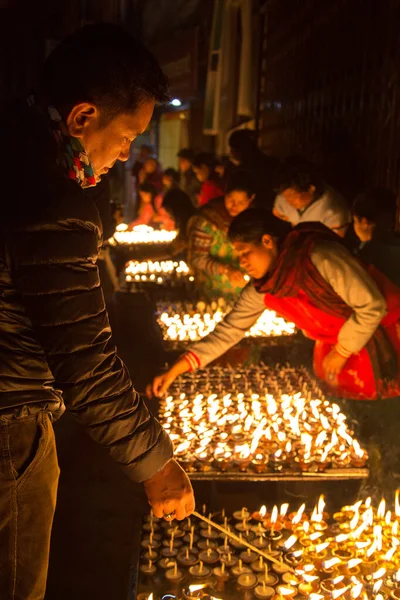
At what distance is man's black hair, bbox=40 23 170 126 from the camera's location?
2.08m

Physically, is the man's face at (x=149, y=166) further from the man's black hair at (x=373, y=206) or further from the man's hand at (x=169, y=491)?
the man's hand at (x=169, y=491)

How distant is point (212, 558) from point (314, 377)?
2113mm

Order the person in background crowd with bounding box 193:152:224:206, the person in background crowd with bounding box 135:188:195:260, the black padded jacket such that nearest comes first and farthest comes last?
the black padded jacket
the person in background crowd with bounding box 193:152:224:206
the person in background crowd with bounding box 135:188:195:260

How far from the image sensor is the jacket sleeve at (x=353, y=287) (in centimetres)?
384

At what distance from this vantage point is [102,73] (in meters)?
2.08

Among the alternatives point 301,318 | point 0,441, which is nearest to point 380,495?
point 301,318

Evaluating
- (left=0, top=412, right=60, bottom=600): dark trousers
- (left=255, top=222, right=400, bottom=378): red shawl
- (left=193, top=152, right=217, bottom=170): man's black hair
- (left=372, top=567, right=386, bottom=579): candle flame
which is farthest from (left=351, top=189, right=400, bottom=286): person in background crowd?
(left=193, top=152, right=217, bottom=170): man's black hair

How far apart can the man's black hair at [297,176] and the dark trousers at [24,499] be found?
13.7ft

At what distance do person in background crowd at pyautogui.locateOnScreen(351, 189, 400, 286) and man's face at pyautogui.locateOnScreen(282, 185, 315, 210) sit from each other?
2.31ft

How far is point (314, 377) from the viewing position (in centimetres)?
496

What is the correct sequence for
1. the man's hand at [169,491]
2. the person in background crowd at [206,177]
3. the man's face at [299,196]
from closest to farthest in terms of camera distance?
the man's hand at [169,491]
the man's face at [299,196]
the person in background crowd at [206,177]

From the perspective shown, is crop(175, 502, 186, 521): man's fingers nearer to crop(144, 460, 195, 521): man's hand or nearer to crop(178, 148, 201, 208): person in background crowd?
crop(144, 460, 195, 521): man's hand

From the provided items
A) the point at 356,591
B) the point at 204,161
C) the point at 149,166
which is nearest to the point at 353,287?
the point at 356,591

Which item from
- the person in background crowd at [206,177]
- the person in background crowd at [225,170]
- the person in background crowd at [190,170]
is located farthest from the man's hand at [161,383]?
the person in background crowd at [190,170]
